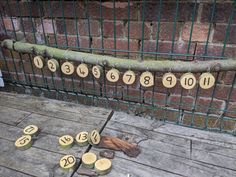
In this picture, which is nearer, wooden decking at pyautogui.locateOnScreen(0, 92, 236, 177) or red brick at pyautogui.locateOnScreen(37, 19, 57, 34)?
wooden decking at pyautogui.locateOnScreen(0, 92, 236, 177)

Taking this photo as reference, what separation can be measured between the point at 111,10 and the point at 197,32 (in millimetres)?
397

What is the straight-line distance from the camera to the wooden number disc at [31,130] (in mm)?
1074

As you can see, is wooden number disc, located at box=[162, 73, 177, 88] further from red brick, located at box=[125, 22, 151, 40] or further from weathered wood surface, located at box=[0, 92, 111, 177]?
weathered wood surface, located at box=[0, 92, 111, 177]

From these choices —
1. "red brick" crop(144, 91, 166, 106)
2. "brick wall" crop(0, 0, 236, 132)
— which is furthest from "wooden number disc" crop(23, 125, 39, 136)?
"red brick" crop(144, 91, 166, 106)

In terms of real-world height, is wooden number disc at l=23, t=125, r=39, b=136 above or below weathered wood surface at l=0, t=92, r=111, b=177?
above

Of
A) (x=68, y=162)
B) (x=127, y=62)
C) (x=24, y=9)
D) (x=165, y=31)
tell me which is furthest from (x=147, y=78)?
(x=24, y=9)

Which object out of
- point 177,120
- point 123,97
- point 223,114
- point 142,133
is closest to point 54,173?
point 142,133

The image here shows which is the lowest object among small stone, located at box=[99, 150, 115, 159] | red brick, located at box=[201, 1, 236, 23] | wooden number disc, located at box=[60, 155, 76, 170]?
small stone, located at box=[99, 150, 115, 159]

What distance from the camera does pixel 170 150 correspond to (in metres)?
1.02

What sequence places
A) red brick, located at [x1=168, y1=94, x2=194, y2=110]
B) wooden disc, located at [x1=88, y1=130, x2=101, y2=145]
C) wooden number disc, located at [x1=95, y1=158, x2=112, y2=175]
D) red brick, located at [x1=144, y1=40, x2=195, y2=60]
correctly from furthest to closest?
red brick, located at [x1=168, y1=94, x2=194, y2=110] → red brick, located at [x1=144, y1=40, x2=195, y2=60] → wooden disc, located at [x1=88, y1=130, x2=101, y2=145] → wooden number disc, located at [x1=95, y1=158, x2=112, y2=175]

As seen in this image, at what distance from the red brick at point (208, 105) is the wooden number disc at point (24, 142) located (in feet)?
2.64

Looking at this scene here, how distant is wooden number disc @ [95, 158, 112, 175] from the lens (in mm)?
897

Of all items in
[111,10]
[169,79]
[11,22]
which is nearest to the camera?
[169,79]

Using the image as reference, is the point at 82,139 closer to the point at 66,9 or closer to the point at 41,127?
the point at 41,127
